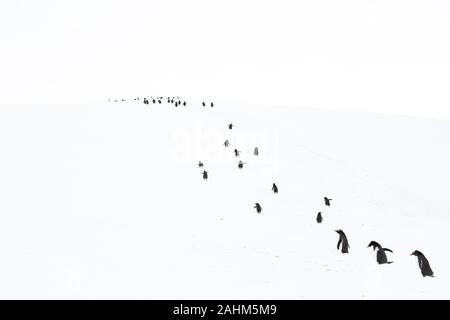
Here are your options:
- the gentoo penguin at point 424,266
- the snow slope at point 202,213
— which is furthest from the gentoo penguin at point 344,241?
the gentoo penguin at point 424,266

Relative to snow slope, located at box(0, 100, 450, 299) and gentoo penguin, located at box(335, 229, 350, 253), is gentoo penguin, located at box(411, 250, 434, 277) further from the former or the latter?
gentoo penguin, located at box(335, 229, 350, 253)

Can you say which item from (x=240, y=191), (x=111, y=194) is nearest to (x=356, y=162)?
(x=240, y=191)

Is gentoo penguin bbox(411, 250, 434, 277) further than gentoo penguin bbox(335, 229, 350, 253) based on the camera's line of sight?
No

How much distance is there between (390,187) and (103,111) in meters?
27.9

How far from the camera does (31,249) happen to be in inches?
503

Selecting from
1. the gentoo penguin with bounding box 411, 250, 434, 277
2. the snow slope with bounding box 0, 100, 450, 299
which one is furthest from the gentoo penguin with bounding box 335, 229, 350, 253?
the gentoo penguin with bounding box 411, 250, 434, 277

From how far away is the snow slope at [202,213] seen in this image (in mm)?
11484

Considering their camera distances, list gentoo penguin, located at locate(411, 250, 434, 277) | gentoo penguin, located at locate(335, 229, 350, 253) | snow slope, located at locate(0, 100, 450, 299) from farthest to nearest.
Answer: gentoo penguin, located at locate(335, 229, 350, 253)
gentoo penguin, located at locate(411, 250, 434, 277)
snow slope, located at locate(0, 100, 450, 299)

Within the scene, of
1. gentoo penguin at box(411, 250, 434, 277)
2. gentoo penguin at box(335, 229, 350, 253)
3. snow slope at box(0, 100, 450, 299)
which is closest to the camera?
snow slope at box(0, 100, 450, 299)

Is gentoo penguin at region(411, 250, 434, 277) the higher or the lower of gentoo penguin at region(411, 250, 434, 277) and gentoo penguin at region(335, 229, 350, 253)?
the lower

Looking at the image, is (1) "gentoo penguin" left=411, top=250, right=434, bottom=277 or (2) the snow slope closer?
(2) the snow slope

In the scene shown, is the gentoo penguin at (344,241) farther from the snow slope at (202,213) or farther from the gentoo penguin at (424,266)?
the gentoo penguin at (424,266)

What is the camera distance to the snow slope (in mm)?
11484
